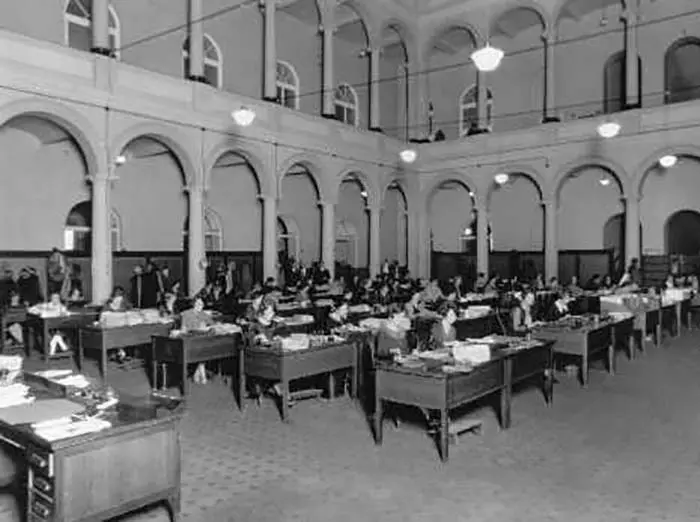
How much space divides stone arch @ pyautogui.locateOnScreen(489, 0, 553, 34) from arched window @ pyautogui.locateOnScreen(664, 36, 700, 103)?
446 cm

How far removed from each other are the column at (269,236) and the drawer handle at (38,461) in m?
13.4

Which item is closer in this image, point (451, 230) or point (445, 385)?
point (445, 385)

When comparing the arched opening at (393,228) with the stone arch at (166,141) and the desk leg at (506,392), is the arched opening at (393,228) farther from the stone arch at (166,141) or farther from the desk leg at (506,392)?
the desk leg at (506,392)

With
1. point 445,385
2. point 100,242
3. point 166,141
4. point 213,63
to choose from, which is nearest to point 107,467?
point 445,385

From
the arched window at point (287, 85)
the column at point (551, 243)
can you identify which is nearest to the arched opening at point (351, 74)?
the arched window at point (287, 85)

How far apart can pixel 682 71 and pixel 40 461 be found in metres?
23.3

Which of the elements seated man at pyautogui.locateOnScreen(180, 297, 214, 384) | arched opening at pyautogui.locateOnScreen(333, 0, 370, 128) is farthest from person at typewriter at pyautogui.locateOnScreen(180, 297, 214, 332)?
arched opening at pyautogui.locateOnScreen(333, 0, 370, 128)

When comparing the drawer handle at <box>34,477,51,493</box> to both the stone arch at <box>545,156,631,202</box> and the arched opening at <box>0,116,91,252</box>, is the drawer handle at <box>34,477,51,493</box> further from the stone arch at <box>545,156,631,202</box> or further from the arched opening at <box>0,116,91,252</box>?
the stone arch at <box>545,156,631,202</box>

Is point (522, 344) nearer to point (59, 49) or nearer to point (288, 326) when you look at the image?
point (288, 326)

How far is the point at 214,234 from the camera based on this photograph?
21594 millimetres

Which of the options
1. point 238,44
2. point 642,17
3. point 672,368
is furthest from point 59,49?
point 642,17

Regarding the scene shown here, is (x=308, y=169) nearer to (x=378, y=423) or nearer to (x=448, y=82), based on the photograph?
(x=448, y=82)

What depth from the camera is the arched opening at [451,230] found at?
84.6ft

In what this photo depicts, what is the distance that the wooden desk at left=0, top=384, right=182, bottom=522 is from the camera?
4391 millimetres
